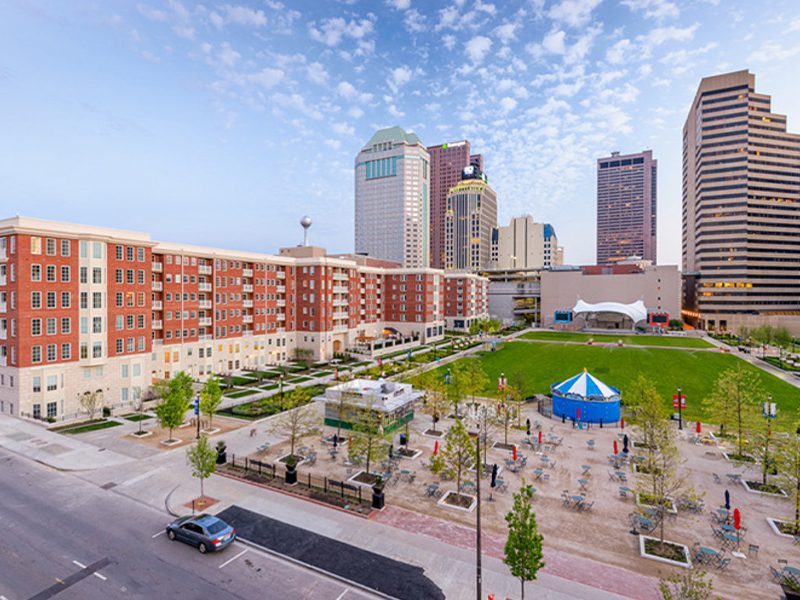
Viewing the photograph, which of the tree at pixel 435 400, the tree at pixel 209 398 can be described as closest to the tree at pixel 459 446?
the tree at pixel 435 400

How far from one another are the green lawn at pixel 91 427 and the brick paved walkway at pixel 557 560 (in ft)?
101

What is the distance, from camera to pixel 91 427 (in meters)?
38.8

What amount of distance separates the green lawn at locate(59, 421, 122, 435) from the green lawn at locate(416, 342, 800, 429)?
4115 centimetres

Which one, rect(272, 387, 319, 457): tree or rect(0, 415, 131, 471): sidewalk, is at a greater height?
rect(272, 387, 319, 457): tree

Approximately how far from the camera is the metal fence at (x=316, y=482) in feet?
83.2

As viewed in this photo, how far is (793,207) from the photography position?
145750mm

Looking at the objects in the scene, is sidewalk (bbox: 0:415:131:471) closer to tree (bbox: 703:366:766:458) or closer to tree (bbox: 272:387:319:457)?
tree (bbox: 272:387:319:457)

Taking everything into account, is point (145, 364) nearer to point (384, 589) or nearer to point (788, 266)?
point (384, 589)

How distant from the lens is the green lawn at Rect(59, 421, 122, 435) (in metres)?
37.4

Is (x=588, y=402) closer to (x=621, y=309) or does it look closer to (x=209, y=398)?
(x=209, y=398)

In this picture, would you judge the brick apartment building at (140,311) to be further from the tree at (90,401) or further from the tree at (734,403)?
the tree at (734,403)

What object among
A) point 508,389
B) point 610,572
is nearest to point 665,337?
point 508,389

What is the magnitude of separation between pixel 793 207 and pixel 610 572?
18614 centimetres

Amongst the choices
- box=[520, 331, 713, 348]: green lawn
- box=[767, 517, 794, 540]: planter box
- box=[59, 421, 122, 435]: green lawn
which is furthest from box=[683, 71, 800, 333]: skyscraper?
box=[59, 421, 122, 435]: green lawn
